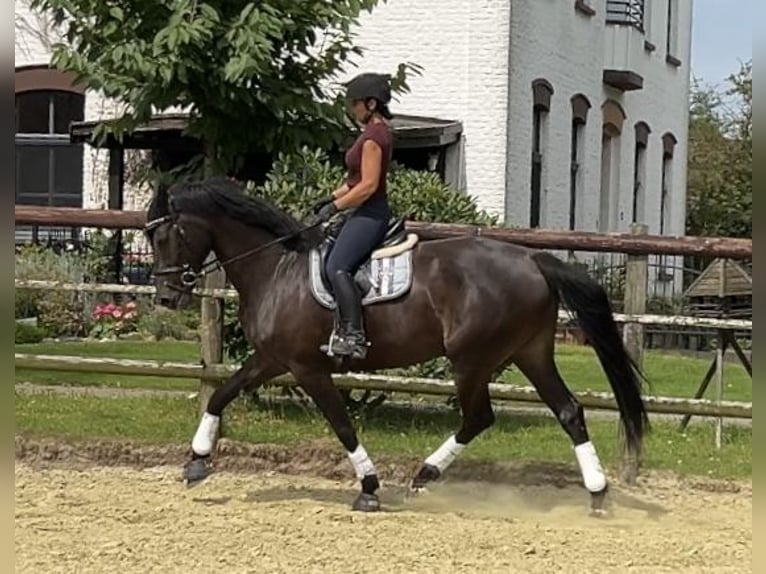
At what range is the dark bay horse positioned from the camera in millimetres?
7543

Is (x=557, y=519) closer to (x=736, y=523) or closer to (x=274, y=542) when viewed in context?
(x=736, y=523)

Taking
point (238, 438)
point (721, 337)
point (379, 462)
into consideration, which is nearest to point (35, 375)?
point (238, 438)

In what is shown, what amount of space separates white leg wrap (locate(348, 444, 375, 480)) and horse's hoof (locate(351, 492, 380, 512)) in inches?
4.6

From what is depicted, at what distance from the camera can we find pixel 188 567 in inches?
235

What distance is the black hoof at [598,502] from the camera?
7.61m

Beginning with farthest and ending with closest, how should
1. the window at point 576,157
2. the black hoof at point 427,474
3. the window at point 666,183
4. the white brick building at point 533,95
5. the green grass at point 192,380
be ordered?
the window at point 666,183, the window at point 576,157, the white brick building at point 533,95, the green grass at point 192,380, the black hoof at point 427,474

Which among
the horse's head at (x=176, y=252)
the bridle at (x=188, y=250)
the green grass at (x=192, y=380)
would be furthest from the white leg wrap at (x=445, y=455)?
the green grass at (x=192, y=380)

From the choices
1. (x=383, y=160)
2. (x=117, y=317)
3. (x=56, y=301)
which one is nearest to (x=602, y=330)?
(x=383, y=160)

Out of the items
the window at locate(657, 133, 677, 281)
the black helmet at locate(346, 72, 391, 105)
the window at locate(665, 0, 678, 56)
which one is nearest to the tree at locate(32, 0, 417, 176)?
the black helmet at locate(346, 72, 391, 105)

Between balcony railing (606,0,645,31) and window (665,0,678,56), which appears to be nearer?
balcony railing (606,0,645,31)

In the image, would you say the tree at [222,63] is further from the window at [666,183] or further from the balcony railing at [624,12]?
the window at [666,183]

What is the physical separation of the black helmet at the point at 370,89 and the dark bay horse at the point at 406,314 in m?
0.90

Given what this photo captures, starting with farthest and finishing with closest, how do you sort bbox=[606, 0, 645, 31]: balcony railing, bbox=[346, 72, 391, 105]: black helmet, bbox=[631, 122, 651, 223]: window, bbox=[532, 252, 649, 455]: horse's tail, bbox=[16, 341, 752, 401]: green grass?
1. bbox=[631, 122, 651, 223]: window
2. bbox=[606, 0, 645, 31]: balcony railing
3. bbox=[16, 341, 752, 401]: green grass
4. bbox=[532, 252, 649, 455]: horse's tail
5. bbox=[346, 72, 391, 105]: black helmet

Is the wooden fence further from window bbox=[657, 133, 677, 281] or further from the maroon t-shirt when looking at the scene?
window bbox=[657, 133, 677, 281]
